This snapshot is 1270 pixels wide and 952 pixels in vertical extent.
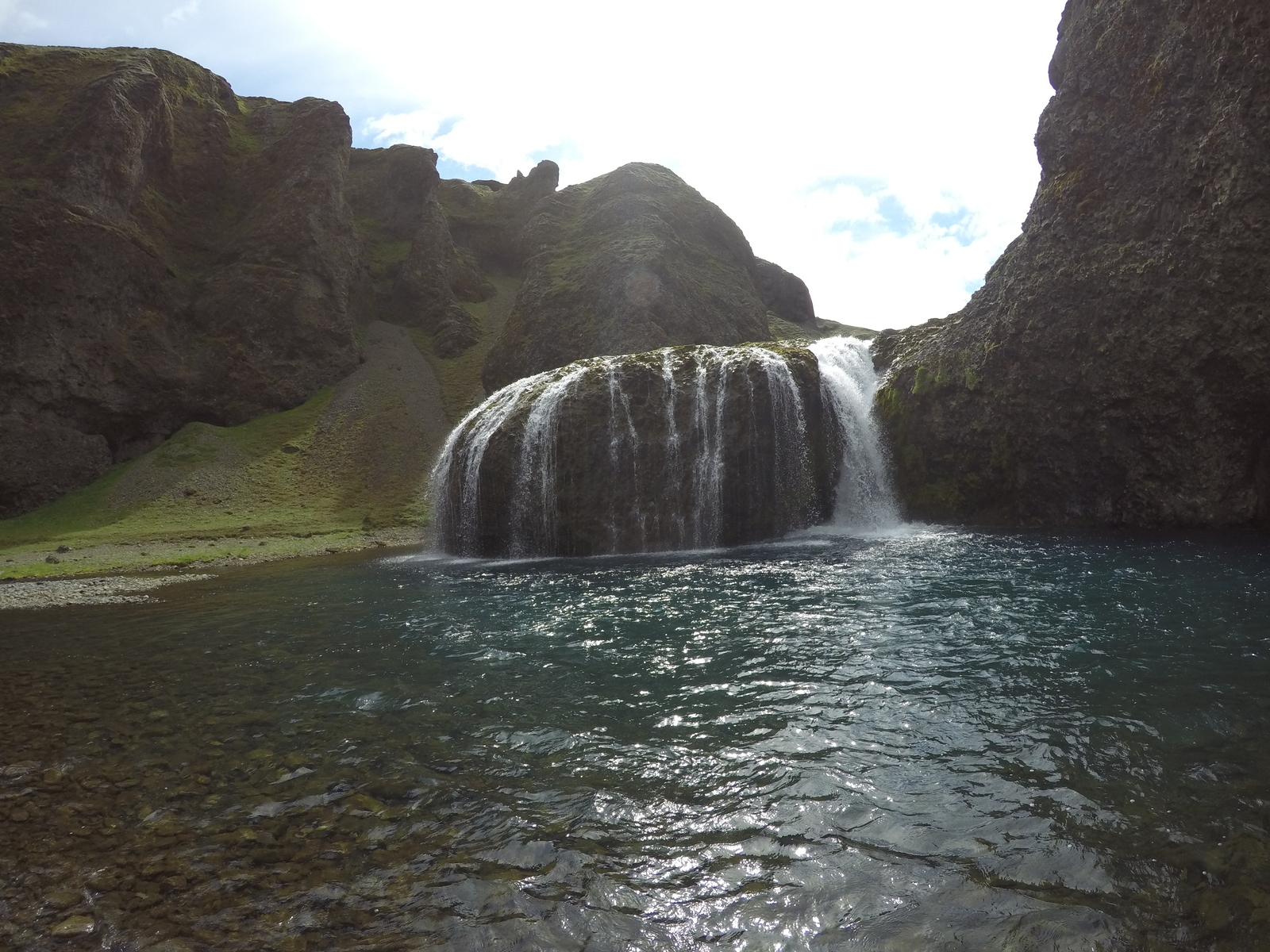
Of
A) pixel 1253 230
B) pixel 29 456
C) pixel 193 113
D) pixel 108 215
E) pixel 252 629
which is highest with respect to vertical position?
pixel 193 113

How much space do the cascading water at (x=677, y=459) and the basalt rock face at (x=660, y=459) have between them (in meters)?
0.05

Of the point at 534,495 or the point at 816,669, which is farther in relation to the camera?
the point at 534,495

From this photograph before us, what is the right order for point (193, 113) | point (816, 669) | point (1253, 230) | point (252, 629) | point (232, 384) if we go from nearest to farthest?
point (816, 669), point (252, 629), point (1253, 230), point (232, 384), point (193, 113)

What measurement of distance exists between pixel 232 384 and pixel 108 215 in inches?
727

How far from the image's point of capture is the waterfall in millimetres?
33000

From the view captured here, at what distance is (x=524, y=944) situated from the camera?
5.34 meters

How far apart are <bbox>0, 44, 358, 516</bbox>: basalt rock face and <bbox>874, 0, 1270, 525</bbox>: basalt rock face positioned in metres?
66.5

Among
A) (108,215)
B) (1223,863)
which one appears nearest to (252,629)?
(1223,863)

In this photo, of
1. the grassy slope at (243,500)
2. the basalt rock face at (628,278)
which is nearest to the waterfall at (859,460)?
the grassy slope at (243,500)

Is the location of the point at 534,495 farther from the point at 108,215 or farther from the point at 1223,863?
the point at 108,215

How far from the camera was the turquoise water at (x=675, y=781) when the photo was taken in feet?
18.3

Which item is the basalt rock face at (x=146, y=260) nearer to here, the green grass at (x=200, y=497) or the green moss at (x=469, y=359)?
the green grass at (x=200, y=497)

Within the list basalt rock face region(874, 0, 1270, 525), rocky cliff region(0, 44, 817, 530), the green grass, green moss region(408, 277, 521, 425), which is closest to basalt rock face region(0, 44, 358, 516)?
rocky cliff region(0, 44, 817, 530)

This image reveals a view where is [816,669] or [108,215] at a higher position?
[108,215]
